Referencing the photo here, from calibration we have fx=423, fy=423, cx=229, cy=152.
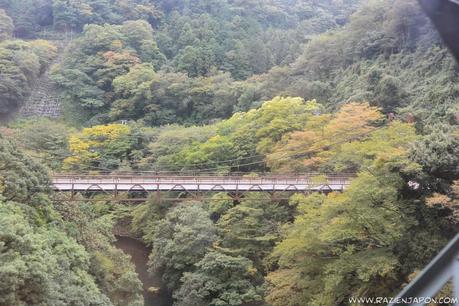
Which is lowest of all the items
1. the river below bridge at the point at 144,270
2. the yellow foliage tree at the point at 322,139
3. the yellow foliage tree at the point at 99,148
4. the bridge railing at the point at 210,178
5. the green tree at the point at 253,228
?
the river below bridge at the point at 144,270

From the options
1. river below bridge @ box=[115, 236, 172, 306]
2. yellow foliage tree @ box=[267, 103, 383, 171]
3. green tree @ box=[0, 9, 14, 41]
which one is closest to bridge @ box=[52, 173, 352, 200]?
yellow foliage tree @ box=[267, 103, 383, 171]

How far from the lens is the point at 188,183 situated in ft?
36.8

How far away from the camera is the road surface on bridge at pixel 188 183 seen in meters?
10.6

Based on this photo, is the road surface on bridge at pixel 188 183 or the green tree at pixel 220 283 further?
the road surface on bridge at pixel 188 183

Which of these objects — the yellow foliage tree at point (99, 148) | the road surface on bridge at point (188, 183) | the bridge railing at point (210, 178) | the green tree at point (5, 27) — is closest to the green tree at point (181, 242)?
the road surface on bridge at point (188, 183)

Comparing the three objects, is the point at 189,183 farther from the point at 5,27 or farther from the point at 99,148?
the point at 5,27

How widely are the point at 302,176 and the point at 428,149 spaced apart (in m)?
4.45

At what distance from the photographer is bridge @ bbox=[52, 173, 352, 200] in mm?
10547

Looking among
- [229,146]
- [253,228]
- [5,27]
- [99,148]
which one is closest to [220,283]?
[253,228]

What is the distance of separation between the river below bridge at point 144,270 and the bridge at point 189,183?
3116 mm

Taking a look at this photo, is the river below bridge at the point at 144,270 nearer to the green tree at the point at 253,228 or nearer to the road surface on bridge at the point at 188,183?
the green tree at the point at 253,228

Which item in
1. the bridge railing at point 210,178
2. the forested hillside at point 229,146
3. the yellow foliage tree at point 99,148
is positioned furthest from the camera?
the yellow foliage tree at point 99,148

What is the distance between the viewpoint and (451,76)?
12969mm

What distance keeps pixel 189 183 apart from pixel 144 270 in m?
4.19
